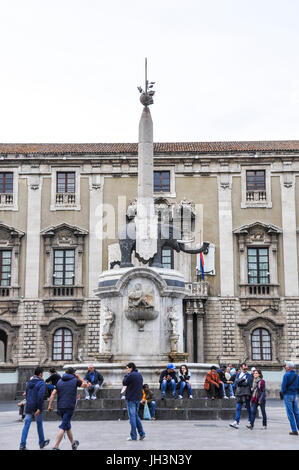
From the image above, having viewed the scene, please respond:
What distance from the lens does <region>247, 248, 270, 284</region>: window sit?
40969 mm

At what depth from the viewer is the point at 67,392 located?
41.6 ft

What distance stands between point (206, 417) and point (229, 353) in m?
22.0

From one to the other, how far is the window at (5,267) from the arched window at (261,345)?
47.4ft

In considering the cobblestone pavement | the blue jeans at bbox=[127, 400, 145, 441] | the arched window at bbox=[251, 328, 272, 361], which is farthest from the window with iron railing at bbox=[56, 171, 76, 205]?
the blue jeans at bbox=[127, 400, 145, 441]

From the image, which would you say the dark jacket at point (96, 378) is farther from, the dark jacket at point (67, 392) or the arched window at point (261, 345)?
the arched window at point (261, 345)

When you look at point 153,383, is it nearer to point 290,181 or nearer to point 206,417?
point 206,417

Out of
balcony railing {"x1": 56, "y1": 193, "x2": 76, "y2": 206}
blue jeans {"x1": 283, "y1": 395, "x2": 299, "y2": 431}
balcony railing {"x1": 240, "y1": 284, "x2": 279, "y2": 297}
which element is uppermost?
balcony railing {"x1": 56, "y1": 193, "x2": 76, "y2": 206}

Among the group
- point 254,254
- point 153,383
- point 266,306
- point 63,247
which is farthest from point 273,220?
point 153,383

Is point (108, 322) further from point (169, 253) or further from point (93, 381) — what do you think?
point (169, 253)

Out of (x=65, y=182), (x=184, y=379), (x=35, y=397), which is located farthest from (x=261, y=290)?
(x=35, y=397)

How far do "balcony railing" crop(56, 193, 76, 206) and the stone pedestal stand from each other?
2071 centimetres

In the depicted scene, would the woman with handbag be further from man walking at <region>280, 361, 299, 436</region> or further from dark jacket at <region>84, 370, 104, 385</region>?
man walking at <region>280, 361, 299, 436</region>

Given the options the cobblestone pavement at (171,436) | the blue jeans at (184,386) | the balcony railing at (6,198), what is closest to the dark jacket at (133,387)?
the cobblestone pavement at (171,436)

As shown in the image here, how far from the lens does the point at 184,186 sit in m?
42.4
